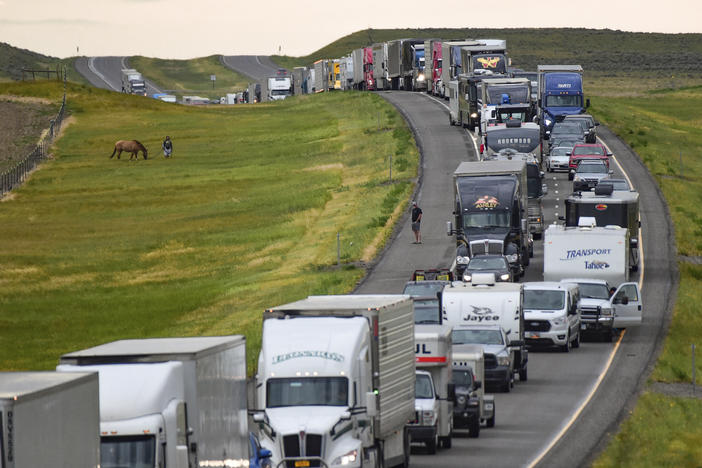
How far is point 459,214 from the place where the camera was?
51938 mm

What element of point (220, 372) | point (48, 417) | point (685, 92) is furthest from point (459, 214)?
point (685, 92)

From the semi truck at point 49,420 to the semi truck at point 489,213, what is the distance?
36094 mm

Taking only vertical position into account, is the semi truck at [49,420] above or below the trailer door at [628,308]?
above

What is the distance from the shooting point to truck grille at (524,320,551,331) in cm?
4253

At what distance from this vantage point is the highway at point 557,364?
29.4 m

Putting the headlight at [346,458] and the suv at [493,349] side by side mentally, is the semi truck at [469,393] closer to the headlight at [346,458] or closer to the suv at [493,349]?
the suv at [493,349]

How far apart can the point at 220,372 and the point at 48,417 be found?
5.40 meters

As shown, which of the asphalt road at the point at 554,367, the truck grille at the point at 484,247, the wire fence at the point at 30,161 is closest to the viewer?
the asphalt road at the point at 554,367

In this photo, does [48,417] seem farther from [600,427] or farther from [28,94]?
[28,94]

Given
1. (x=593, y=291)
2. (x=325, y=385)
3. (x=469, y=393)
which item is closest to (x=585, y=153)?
(x=593, y=291)

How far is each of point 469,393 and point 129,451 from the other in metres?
14.6

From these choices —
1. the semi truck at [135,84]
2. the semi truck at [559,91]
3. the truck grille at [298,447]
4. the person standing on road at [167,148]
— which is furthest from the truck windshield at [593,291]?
the semi truck at [135,84]

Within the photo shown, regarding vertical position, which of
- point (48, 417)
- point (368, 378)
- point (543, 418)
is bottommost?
point (543, 418)

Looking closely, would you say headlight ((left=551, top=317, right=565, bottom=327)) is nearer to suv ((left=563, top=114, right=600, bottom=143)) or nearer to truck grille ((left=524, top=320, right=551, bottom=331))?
truck grille ((left=524, top=320, right=551, bottom=331))
